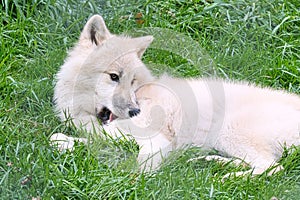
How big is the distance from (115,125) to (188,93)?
27.0 inches

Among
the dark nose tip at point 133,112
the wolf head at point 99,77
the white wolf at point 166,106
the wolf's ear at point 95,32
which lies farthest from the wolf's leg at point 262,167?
the wolf's ear at point 95,32

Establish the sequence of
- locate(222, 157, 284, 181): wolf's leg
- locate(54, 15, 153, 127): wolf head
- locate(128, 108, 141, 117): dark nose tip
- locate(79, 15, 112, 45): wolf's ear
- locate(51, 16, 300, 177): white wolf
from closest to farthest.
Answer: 1. locate(222, 157, 284, 181): wolf's leg
2. locate(51, 16, 300, 177): white wolf
3. locate(128, 108, 141, 117): dark nose tip
4. locate(54, 15, 153, 127): wolf head
5. locate(79, 15, 112, 45): wolf's ear

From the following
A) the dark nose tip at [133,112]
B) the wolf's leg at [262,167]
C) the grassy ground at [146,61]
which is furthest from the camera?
the dark nose tip at [133,112]

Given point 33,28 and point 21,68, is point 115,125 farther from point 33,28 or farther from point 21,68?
point 33,28

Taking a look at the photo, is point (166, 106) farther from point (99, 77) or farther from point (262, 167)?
point (262, 167)

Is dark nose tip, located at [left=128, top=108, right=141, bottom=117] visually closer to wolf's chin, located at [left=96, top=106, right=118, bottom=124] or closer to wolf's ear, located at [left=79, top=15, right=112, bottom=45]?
wolf's chin, located at [left=96, top=106, right=118, bottom=124]

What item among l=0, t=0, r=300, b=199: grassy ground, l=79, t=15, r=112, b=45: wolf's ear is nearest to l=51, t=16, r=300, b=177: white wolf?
l=79, t=15, r=112, b=45: wolf's ear

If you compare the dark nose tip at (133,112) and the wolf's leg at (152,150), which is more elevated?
the dark nose tip at (133,112)

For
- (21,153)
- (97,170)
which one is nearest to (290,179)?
(97,170)

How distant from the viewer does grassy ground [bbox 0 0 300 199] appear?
178 inches

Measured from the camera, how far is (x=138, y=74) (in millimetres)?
5734

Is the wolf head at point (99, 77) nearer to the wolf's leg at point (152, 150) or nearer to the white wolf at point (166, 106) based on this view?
the white wolf at point (166, 106)

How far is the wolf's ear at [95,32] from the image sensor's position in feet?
18.9

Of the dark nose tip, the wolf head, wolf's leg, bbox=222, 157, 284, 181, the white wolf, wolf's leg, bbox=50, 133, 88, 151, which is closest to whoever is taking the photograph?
wolf's leg, bbox=222, 157, 284, 181
